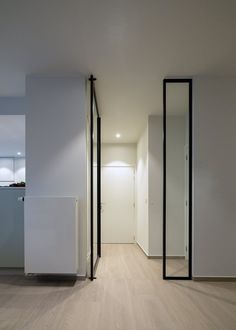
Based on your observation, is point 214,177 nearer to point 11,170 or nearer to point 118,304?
point 118,304

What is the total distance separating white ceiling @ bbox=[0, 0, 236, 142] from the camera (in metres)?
2.63

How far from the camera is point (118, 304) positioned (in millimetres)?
3234

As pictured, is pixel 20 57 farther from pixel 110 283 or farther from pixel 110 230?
pixel 110 230

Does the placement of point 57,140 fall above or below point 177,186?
above

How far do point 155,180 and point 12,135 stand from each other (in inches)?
157

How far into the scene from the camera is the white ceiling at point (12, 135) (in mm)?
5848

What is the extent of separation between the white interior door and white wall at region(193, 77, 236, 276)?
12.8 ft

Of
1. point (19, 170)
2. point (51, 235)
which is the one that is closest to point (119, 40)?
point (51, 235)

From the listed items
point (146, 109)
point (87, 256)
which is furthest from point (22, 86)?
point (87, 256)

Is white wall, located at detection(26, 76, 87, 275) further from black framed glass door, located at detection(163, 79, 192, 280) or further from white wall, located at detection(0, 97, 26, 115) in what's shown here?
black framed glass door, located at detection(163, 79, 192, 280)

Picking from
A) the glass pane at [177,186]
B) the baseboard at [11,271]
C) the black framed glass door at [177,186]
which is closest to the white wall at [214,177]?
the black framed glass door at [177,186]

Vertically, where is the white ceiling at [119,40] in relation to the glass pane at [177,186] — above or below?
above

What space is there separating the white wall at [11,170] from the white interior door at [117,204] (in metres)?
4.36

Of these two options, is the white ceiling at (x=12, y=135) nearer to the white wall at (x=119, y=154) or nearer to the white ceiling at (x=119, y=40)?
the white ceiling at (x=119, y=40)
